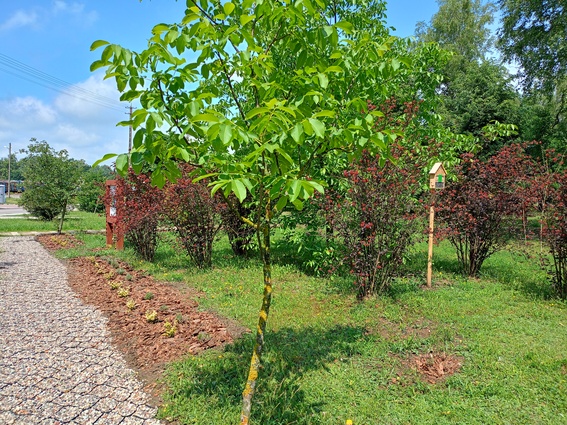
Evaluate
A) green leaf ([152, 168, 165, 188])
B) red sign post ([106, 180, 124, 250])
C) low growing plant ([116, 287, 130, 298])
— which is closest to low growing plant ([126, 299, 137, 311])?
low growing plant ([116, 287, 130, 298])

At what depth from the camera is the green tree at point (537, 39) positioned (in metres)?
12.0

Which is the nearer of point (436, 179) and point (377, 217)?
point (377, 217)

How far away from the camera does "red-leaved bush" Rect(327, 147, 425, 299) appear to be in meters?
4.51

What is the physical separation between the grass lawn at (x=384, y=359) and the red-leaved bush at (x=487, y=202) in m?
0.85

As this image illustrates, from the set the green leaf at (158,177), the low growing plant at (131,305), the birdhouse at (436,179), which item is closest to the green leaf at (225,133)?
the green leaf at (158,177)

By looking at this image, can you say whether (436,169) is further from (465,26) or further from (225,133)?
(465,26)

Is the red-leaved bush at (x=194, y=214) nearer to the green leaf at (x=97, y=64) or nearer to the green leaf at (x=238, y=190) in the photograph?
the green leaf at (x=97, y=64)

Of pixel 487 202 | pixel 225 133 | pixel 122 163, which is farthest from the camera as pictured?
pixel 487 202

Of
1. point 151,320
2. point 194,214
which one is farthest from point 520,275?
point 151,320

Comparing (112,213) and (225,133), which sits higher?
(225,133)

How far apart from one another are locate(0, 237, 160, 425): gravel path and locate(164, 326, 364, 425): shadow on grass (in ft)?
0.84

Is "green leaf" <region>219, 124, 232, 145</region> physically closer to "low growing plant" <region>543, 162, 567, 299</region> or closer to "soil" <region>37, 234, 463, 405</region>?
"soil" <region>37, 234, 463, 405</region>

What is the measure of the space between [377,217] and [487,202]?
7.84 feet

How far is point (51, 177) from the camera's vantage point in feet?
40.0
